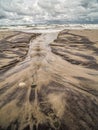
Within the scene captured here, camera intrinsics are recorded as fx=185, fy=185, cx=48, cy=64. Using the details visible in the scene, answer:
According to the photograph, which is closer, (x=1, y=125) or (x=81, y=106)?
(x=1, y=125)

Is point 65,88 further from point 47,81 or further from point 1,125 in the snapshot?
point 1,125

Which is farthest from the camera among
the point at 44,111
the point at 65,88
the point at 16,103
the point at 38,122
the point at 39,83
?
the point at 39,83

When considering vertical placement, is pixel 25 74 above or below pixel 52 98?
below

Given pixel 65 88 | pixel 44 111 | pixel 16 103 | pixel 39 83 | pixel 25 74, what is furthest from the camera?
pixel 25 74

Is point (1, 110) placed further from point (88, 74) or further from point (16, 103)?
point (88, 74)

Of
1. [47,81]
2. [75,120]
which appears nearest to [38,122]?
[75,120]

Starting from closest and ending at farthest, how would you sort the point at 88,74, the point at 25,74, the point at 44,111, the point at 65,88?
1. the point at 44,111
2. the point at 65,88
3. the point at 25,74
4. the point at 88,74

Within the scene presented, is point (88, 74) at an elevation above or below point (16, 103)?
below

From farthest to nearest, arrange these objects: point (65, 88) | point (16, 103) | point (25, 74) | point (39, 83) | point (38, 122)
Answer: point (25, 74), point (39, 83), point (65, 88), point (16, 103), point (38, 122)

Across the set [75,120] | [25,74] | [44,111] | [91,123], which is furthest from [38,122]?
[25,74]
